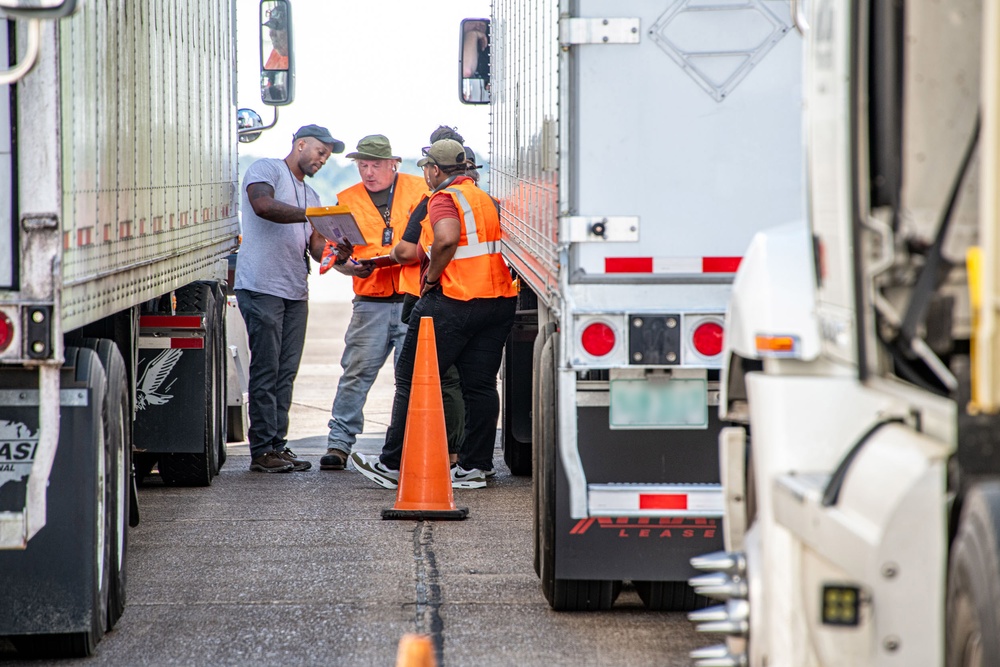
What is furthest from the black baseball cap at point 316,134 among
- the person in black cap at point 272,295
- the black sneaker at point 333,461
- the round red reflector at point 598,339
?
the round red reflector at point 598,339

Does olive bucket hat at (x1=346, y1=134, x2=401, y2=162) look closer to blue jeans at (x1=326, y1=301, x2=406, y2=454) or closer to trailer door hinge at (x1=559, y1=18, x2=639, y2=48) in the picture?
blue jeans at (x1=326, y1=301, x2=406, y2=454)

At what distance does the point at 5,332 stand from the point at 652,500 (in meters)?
2.52

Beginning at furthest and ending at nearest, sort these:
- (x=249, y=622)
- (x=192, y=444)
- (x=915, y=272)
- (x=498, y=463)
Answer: (x=498, y=463)
(x=192, y=444)
(x=249, y=622)
(x=915, y=272)

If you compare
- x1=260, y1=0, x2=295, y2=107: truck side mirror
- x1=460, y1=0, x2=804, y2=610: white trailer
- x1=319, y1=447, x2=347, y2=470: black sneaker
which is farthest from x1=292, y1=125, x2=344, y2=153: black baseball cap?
x1=460, y1=0, x2=804, y2=610: white trailer

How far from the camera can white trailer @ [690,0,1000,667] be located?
10.3 feet

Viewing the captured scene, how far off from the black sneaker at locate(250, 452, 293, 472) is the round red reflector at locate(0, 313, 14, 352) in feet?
18.8

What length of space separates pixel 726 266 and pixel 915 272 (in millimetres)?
2313

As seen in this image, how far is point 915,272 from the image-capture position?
348 cm

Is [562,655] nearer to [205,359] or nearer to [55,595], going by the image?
[55,595]

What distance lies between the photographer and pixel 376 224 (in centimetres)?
1094

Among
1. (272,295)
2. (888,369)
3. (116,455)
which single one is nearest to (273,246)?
(272,295)

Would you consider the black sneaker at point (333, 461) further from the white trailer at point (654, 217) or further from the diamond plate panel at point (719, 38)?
the diamond plate panel at point (719, 38)

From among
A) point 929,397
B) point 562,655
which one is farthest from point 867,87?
point 562,655

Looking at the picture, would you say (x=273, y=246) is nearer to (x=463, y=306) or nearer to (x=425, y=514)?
Result: (x=463, y=306)
